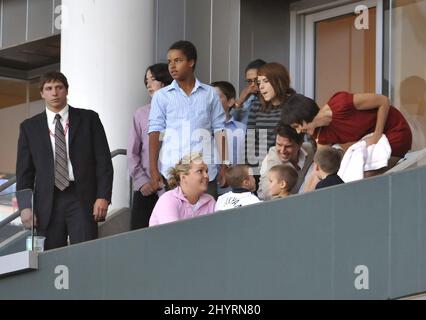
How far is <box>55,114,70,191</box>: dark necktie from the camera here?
43.8 feet

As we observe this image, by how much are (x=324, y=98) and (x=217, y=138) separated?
3683mm

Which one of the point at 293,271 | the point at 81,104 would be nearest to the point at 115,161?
the point at 81,104

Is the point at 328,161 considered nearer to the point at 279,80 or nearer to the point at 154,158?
the point at 279,80

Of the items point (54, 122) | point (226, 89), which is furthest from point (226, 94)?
point (54, 122)

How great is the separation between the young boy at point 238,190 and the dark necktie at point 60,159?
152 centimetres

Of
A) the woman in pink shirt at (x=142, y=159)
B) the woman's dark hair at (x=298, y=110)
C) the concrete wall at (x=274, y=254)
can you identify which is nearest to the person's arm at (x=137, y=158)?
the woman in pink shirt at (x=142, y=159)

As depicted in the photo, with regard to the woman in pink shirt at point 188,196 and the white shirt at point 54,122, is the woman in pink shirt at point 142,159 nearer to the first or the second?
the woman in pink shirt at point 188,196

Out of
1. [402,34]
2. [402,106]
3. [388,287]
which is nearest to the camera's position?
[388,287]

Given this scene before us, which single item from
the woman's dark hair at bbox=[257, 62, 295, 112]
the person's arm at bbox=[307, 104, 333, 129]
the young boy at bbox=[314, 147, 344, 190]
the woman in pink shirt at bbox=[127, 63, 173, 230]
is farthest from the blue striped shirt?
the young boy at bbox=[314, 147, 344, 190]

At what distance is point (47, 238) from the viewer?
44.3 feet

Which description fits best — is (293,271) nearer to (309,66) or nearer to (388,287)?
(388,287)

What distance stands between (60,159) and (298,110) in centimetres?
231

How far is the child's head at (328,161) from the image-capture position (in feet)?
38.7

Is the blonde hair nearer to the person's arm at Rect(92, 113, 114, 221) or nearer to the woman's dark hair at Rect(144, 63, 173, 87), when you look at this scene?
the person's arm at Rect(92, 113, 114, 221)
